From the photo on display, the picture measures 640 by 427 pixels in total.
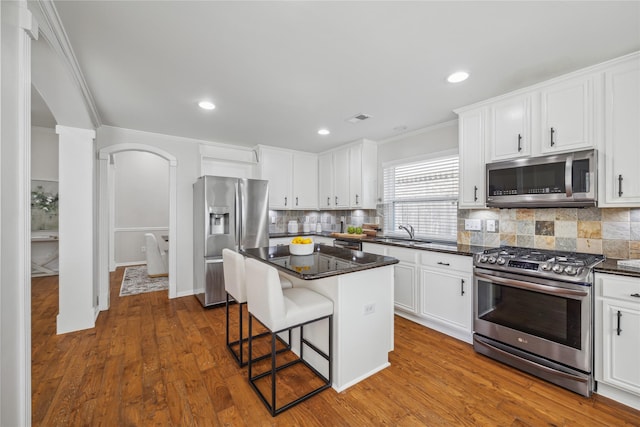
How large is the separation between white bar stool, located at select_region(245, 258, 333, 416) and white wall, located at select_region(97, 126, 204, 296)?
2.63 m

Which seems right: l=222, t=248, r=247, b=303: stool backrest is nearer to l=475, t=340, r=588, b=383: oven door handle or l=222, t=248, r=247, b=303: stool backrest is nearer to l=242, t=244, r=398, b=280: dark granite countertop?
l=242, t=244, r=398, b=280: dark granite countertop

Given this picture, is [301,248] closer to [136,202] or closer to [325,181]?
[325,181]

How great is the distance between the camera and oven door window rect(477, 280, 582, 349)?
2.06m

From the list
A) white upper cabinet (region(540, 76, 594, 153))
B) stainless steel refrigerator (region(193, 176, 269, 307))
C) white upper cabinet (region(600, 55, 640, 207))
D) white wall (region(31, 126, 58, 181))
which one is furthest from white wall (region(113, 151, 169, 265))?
white upper cabinet (region(600, 55, 640, 207))

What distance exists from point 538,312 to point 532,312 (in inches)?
1.6

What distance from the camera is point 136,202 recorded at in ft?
22.5

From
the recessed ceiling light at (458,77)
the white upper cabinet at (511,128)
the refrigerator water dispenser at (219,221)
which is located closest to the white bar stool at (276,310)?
the refrigerator water dispenser at (219,221)

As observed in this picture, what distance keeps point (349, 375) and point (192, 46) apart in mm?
2713

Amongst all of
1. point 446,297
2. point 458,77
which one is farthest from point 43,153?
point 446,297

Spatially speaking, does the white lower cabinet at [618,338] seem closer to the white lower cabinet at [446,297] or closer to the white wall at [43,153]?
the white lower cabinet at [446,297]

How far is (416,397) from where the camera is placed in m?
2.01

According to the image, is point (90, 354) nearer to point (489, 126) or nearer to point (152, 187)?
point (489, 126)

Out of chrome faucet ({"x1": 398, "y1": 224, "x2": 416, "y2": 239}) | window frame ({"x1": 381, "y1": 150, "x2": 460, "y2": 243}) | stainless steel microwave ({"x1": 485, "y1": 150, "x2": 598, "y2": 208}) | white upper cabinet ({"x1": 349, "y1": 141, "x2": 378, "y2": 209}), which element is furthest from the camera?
white upper cabinet ({"x1": 349, "y1": 141, "x2": 378, "y2": 209})

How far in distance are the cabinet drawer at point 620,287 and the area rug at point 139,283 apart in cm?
551
